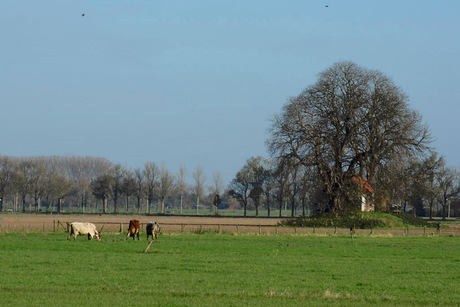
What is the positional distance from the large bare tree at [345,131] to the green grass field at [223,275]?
1093 inches

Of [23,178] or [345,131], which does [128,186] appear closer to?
[23,178]

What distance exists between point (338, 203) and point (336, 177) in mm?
2989

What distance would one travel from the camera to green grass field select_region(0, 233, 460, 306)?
54.9 ft

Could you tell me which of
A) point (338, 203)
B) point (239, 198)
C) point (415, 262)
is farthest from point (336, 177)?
point (239, 198)

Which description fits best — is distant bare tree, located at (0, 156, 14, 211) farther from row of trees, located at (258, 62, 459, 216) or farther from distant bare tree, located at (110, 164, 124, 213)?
row of trees, located at (258, 62, 459, 216)

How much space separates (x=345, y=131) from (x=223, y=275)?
44990 millimetres

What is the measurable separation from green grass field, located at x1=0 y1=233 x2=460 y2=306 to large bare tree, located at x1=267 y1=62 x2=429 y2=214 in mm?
27759

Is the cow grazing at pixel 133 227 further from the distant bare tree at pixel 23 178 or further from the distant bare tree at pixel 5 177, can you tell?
the distant bare tree at pixel 5 177

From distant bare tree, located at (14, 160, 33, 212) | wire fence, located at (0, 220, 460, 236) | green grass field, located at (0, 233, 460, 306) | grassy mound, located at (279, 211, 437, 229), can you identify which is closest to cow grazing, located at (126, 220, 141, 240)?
wire fence, located at (0, 220, 460, 236)

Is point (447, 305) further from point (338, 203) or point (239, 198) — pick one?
point (239, 198)

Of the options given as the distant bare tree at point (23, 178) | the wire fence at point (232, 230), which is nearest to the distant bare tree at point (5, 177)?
the distant bare tree at point (23, 178)

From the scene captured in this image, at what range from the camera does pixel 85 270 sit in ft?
74.6

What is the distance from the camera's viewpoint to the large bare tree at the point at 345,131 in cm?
6284

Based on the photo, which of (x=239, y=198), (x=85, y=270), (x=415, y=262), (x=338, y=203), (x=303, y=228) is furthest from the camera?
(x=239, y=198)
